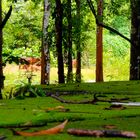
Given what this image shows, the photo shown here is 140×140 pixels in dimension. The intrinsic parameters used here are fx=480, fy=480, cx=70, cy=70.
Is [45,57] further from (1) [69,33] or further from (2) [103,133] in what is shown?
(2) [103,133]

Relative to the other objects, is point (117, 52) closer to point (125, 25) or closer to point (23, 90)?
point (125, 25)

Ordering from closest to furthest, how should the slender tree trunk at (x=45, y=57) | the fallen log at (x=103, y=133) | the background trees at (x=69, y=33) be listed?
the fallen log at (x=103, y=133) < the slender tree trunk at (x=45, y=57) < the background trees at (x=69, y=33)

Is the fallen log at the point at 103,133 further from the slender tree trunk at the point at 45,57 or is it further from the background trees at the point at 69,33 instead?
the slender tree trunk at the point at 45,57

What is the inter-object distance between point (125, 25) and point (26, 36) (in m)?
11.2

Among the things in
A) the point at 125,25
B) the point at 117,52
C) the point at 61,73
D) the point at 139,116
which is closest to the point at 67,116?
the point at 139,116

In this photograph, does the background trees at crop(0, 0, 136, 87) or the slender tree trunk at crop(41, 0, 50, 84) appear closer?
the slender tree trunk at crop(41, 0, 50, 84)

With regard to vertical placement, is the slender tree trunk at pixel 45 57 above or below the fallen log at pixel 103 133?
above

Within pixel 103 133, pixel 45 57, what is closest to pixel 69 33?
pixel 45 57

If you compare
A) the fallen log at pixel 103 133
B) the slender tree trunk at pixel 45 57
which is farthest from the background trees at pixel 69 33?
the fallen log at pixel 103 133

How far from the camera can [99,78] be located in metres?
14.9

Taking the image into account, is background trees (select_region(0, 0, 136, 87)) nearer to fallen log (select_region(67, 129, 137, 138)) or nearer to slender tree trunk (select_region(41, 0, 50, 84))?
slender tree trunk (select_region(41, 0, 50, 84))

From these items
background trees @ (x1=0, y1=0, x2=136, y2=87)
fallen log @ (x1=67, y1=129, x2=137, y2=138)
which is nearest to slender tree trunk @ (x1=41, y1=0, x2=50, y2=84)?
background trees @ (x1=0, y1=0, x2=136, y2=87)

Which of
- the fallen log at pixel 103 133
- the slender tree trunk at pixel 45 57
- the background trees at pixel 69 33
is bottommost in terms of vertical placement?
the fallen log at pixel 103 133

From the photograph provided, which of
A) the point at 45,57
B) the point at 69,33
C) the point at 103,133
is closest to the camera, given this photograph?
the point at 103,133
